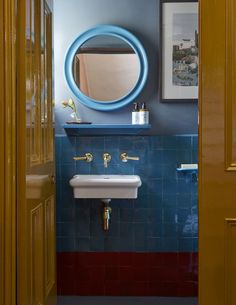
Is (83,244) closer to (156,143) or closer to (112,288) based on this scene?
(112,288)

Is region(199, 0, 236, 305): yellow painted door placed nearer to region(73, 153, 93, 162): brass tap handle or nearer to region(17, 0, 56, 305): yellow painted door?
region(17, 0, 56, 305): yellow painted door

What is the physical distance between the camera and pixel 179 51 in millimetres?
3605

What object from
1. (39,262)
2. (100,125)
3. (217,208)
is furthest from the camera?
(100,125)

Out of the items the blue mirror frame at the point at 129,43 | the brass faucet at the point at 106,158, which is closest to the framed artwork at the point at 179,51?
the blue mirror frame at the point at 129,43

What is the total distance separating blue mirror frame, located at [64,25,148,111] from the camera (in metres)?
3.61

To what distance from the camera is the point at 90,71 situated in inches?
143

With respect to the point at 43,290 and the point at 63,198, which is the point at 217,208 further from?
the point at 63,198

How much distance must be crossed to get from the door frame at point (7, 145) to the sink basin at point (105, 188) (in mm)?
1302

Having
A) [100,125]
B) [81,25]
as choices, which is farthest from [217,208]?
[81,25]

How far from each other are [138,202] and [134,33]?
4.52 ft

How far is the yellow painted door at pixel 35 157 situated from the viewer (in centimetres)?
198

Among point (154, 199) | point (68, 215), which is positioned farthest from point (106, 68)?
point (68, 215)

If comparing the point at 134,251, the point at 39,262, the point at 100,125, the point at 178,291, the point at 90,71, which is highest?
the point at 90,71

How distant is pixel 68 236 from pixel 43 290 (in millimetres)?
1224
